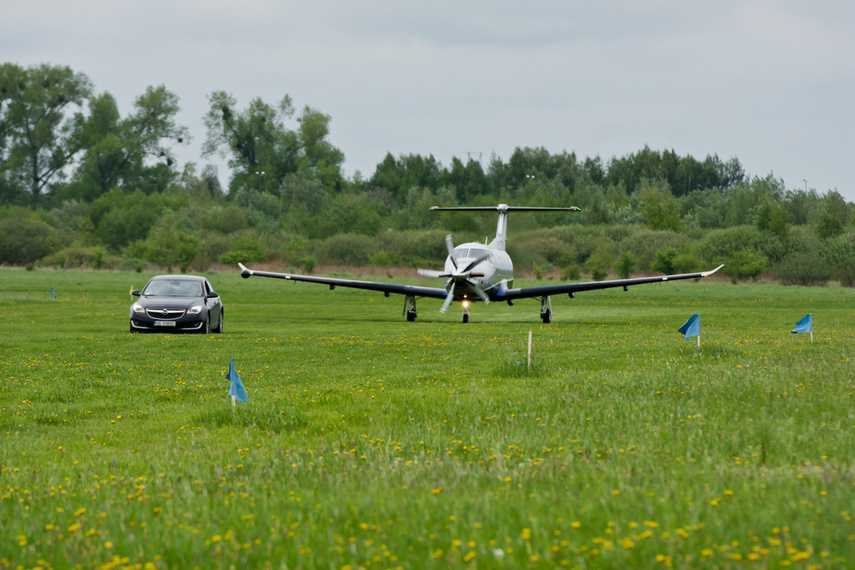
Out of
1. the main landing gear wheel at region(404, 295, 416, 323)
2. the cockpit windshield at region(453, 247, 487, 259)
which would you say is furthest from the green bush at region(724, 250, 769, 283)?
the main landing gear wheel at region(404, 295, 416, 323)

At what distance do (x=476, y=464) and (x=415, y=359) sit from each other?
38.8 ft

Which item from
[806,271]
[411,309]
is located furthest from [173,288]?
[806,271]

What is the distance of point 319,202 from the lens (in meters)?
122

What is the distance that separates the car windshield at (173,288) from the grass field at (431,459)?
687 cm

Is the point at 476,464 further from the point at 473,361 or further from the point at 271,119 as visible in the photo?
the point at 271,119

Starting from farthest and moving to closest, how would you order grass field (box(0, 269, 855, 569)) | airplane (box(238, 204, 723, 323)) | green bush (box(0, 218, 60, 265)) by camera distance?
1. green bush (box(0, 218, 60, 265))
2. airplane (box(238, 204, 723, 323))
3. grass field (box(0, 269, 855, 569))

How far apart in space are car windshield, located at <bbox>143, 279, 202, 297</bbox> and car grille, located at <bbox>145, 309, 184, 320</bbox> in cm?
127

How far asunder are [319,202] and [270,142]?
1549cm

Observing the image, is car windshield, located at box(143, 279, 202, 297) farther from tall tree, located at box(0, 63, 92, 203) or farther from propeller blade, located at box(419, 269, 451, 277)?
tall tree, located at box(0, 63, 92, 203)

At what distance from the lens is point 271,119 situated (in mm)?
131125

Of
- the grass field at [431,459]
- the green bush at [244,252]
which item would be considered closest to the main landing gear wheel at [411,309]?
the grass field at [431,459]

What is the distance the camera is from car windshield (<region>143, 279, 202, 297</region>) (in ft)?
88.3

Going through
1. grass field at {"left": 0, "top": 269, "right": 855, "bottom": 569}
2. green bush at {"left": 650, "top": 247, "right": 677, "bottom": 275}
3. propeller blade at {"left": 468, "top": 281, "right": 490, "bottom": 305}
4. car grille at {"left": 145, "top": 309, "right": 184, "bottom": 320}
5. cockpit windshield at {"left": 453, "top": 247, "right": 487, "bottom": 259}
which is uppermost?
green bush at {"left": 650, "top": 247, "right": 677, "bottom": 275}

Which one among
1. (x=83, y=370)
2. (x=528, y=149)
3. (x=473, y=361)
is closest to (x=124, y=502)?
(x=83, y=370)
